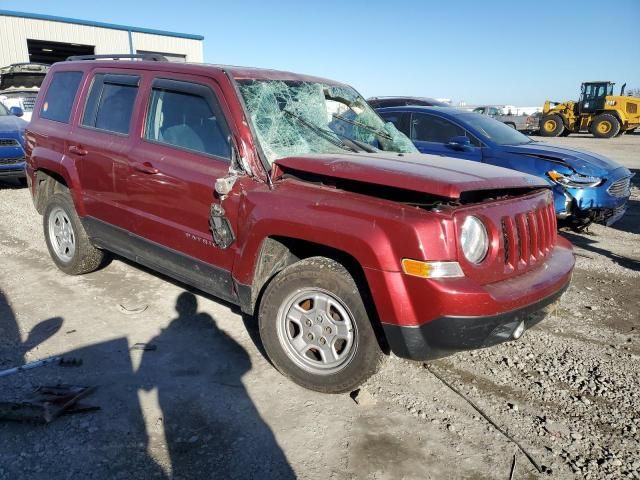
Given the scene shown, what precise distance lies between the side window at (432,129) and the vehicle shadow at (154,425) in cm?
482

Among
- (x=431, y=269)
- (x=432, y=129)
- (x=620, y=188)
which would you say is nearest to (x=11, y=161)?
(x=432, y=129)

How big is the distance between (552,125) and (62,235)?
2702cm

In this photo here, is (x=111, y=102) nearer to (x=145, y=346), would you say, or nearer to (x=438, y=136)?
(x=145, y=346)

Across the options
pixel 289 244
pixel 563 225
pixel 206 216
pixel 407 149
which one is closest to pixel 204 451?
pixel 289 244

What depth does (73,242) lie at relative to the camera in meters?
4.71

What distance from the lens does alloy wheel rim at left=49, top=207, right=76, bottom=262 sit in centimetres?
474

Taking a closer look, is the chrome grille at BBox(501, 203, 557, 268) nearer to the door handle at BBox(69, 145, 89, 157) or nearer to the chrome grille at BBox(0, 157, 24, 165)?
the door handle at BBox(69, 145, 89, 157)

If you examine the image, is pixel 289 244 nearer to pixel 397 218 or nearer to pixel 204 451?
pixel 397 218

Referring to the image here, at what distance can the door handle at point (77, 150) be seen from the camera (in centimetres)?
424

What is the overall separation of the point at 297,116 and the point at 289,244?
104 centimetres

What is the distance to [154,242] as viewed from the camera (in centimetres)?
381

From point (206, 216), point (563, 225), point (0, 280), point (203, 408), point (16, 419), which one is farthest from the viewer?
point (563, 225)

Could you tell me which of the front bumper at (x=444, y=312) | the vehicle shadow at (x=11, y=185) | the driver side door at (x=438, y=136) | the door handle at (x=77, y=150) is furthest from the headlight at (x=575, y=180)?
the vehicle shadow at (x=11, y=185)

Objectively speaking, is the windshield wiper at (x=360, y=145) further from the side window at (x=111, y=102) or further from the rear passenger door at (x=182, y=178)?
the side window at (x=111, y=102)
